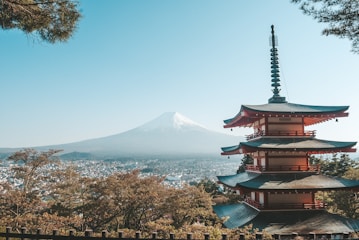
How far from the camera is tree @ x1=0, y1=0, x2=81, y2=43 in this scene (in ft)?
21.7

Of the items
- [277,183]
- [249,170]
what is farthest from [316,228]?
[249,170]

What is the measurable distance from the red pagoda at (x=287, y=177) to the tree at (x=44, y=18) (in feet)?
26.3

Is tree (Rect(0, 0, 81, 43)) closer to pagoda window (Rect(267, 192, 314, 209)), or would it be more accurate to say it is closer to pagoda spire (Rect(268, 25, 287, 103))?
pagoda window (Rect(267, 192, 314, 209))

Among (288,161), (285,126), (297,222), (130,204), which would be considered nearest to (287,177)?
(288,161)

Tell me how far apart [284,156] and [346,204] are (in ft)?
28.5

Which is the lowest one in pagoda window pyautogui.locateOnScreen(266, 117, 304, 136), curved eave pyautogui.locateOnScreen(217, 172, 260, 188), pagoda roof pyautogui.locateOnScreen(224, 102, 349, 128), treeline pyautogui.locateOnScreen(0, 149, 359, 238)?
treeline pyautogui.locateOnScreen(0, 149, 359, 238)

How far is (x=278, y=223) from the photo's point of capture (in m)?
11.5

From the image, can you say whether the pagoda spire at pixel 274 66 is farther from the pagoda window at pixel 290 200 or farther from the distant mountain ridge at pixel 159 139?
the distant mountain ridge at pixel 159 139

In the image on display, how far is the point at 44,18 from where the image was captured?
22.8 ft

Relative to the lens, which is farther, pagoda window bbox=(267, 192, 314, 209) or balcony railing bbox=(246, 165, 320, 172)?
balcony railing bbox=(246, 165, 320, 172)

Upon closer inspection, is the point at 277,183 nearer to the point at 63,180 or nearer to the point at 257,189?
the point at 257,189

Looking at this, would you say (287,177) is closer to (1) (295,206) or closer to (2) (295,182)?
(2) (295,182)

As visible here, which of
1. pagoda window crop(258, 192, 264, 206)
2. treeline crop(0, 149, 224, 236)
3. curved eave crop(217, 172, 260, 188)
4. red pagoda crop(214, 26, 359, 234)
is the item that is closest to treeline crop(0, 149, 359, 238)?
treeline crop(0, 149, 224, 236)

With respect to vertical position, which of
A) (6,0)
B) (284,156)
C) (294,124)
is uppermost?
(6,0)
